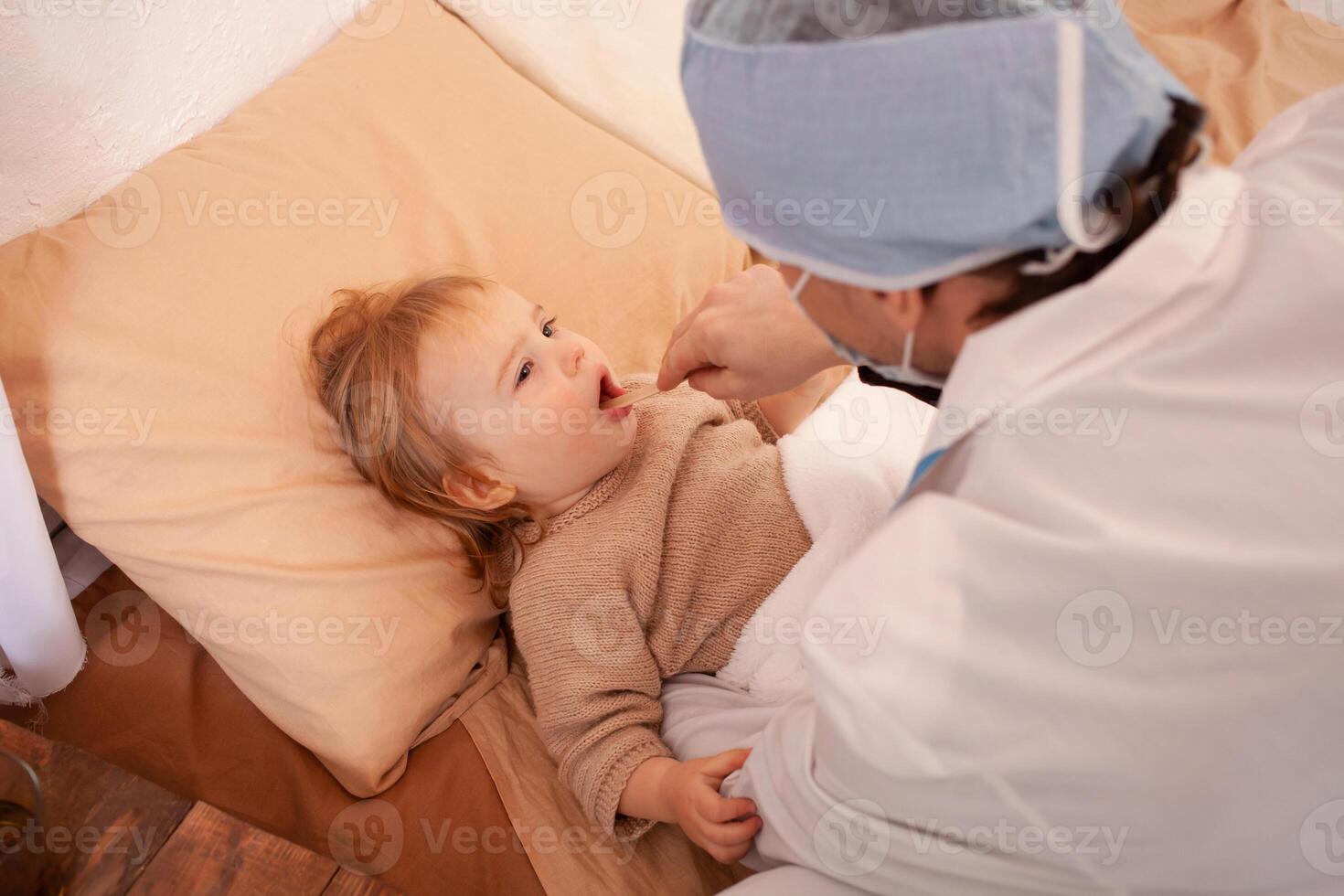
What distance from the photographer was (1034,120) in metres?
0.60

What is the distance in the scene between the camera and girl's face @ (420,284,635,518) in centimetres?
115

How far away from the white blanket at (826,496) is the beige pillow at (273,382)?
0.29 metres

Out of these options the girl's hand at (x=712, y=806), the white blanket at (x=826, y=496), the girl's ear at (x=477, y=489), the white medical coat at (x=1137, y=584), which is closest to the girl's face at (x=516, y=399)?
the girl's ear at (x=477, y=489)

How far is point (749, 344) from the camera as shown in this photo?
3.54 feet

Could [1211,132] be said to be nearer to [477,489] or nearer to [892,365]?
[892,365]

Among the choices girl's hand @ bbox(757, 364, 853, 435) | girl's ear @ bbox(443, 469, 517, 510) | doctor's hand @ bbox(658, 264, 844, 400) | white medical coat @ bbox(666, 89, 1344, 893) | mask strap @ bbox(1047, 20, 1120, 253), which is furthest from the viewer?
girl's hand @ bbox(757, 364, 853, 435)

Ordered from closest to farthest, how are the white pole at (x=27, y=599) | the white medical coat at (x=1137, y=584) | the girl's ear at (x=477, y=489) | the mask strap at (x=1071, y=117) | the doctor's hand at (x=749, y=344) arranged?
the mask strap at (x=1071, y=117) < the white medical coat at (x=1137, y=584) < the white pole at (x=27, y=599) < the doctor's hand at (x=749, y=344) < the girl's ear at (x=477, y=489)

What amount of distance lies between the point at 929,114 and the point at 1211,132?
119cm

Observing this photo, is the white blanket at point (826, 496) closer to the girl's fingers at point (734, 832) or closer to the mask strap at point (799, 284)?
the girl's fingers at point (734, 832)

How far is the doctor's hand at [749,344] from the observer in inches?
42.2

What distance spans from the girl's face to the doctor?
1.52 feet

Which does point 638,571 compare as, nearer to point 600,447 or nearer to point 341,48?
point 600,447

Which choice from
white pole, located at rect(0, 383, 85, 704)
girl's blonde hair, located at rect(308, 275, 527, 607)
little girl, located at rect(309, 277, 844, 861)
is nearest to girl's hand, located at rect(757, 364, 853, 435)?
little girl, located at rect(309, 277, 844, 861)

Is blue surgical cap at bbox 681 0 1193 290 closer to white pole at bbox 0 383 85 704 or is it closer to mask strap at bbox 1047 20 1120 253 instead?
mask strap at bbox 1047 20 1120 253
